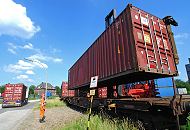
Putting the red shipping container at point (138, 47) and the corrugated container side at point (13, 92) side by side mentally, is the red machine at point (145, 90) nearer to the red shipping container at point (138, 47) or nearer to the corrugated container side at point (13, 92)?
the red shipping container at point (138, 47)

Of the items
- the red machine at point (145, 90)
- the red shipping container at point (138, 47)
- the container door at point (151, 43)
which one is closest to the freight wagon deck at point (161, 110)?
the red shipping container at point (138, 47)

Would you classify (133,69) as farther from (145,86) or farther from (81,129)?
(145,86)

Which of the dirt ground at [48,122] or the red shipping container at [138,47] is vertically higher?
the red shipping container at [138,47]

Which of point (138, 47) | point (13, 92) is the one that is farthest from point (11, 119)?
point (13, 92)

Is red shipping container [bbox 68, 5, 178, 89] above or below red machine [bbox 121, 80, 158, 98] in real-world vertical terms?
above

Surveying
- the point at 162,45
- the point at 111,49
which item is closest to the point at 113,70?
the point at 111,49

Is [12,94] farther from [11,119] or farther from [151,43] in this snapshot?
[151,43]

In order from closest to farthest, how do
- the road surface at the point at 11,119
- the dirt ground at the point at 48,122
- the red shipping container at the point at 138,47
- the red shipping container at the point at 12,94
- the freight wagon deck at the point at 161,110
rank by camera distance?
the freight wagon deck at the point at 161,110 < the red shipping container at the point at 138,47 < the dirt ground at the point at 48,122 < the road surface at the point at 11,119 < the red shipping container at the point at 12,94

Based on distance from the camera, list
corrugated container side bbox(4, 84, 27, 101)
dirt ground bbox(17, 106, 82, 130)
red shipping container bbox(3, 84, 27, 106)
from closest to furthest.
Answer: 1. dirt ground bbox(17, 106, 82, 130)
2. red shipping container bbox(3, 84, 27, 106)
3. corrugated container side bbox(4, 84, 27, 101)

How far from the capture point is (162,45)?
7676 mm

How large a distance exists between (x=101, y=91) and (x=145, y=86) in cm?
893

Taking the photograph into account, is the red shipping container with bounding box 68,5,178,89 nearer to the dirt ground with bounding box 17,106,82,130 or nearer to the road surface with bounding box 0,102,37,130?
the dirt ground with bounding box 17,106,82,130

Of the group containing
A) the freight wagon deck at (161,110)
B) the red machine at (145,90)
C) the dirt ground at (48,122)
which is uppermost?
the red machine at (145,90)

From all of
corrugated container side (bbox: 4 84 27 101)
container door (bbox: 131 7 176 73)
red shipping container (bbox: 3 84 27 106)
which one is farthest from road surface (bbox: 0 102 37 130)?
corrugated container side (bbox: 4 84 27 101)
